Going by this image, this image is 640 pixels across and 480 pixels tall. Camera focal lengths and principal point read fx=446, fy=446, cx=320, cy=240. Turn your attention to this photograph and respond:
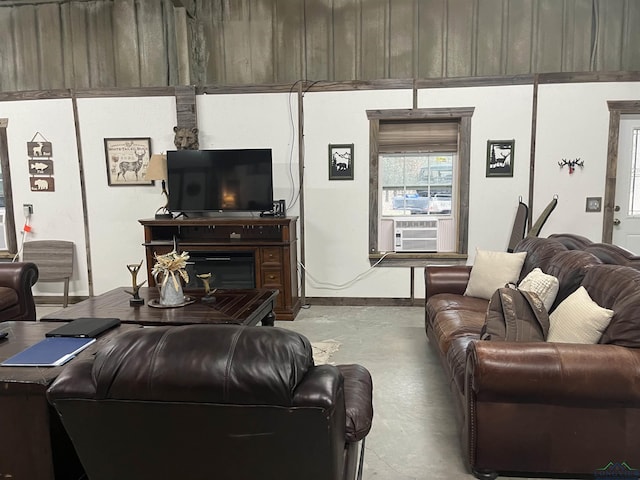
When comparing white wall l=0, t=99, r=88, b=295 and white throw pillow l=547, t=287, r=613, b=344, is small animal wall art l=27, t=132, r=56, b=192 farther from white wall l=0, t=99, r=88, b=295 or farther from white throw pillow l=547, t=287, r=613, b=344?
white throw pillow l=547, t=287, r=613, b=344

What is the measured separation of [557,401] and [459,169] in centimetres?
331

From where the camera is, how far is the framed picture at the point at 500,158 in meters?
4.75

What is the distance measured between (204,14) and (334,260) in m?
3.22

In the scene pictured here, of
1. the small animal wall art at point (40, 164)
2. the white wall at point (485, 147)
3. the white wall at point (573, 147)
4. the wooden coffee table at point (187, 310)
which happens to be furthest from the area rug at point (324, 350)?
the small animal wall art at point (40, 164)

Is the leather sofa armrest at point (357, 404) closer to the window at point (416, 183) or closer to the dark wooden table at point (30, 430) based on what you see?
the dark wooden table at point (30, 430)

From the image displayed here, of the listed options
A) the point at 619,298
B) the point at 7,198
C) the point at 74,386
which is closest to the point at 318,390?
the point at 74,386

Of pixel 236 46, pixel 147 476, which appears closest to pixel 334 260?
pixel 236 46

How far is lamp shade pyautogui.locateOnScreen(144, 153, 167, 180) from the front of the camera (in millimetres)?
4730

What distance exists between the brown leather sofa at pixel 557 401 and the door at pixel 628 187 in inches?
123

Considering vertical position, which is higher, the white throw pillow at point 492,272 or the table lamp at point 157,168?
the table lamp at point 157,168

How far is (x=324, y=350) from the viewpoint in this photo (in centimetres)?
373

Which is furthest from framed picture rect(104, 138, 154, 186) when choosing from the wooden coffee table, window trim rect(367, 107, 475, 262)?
window trim rect(367, 107, 475, 262)

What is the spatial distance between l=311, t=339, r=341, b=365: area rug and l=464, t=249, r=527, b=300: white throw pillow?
1.20 meters

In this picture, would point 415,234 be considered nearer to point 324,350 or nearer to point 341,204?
point 341,204
